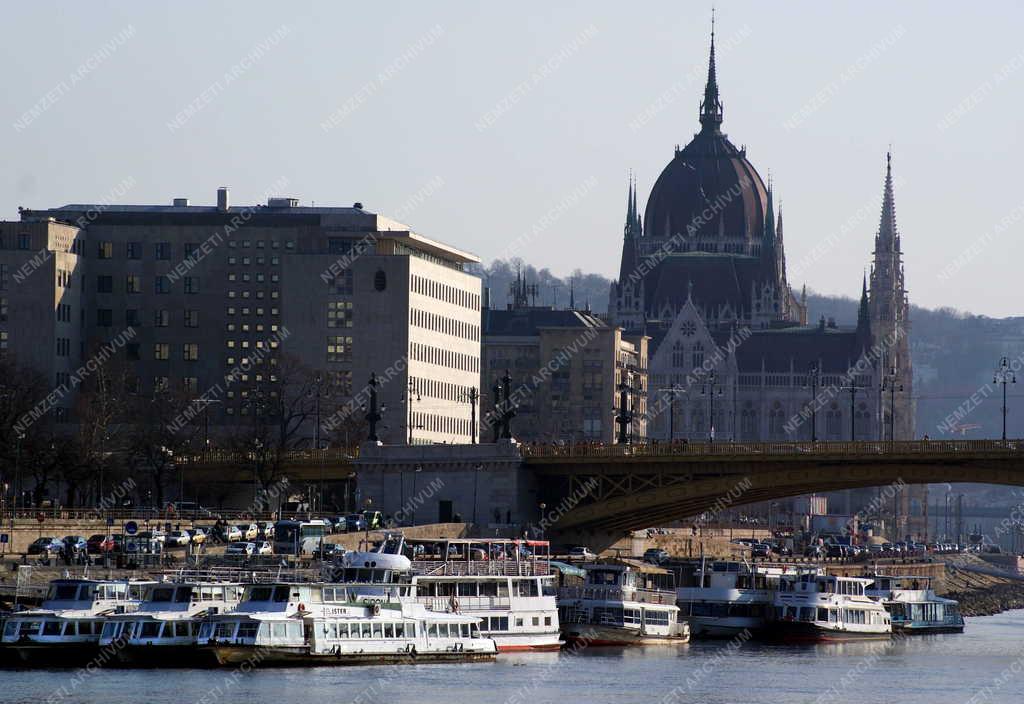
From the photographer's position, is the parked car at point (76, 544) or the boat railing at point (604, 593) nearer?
the parked car at point (76, 544)

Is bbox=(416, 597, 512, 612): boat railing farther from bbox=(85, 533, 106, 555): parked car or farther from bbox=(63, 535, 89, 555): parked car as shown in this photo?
bbox=(85, 533, 106, 555): parked car

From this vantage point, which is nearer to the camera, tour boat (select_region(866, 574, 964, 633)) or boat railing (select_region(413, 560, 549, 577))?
boat railing (select_region(413, 560, 549, 577))

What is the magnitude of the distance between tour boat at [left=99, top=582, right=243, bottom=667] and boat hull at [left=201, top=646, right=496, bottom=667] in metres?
1.18

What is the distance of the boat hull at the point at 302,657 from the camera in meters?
113

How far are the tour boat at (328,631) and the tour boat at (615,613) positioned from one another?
1386 centimetres

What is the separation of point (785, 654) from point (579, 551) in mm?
25773

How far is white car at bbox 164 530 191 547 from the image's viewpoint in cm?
13862

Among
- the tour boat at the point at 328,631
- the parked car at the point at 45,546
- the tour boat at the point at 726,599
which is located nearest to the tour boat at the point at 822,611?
the tour boat at the point at 726,599

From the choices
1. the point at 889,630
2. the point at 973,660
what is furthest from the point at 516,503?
the point at 973,660

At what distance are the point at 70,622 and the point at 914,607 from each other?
65098 mm

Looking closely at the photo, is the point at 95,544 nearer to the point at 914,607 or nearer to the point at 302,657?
the point at 302,657

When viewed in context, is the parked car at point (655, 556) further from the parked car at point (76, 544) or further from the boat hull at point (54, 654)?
the boat hull at point (54, 654)

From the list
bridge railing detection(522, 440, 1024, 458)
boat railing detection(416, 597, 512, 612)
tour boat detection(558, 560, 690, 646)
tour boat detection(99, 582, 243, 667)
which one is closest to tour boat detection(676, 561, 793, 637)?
tour boat detection(558, 560, 690, 646)

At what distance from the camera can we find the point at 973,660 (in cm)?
13688
